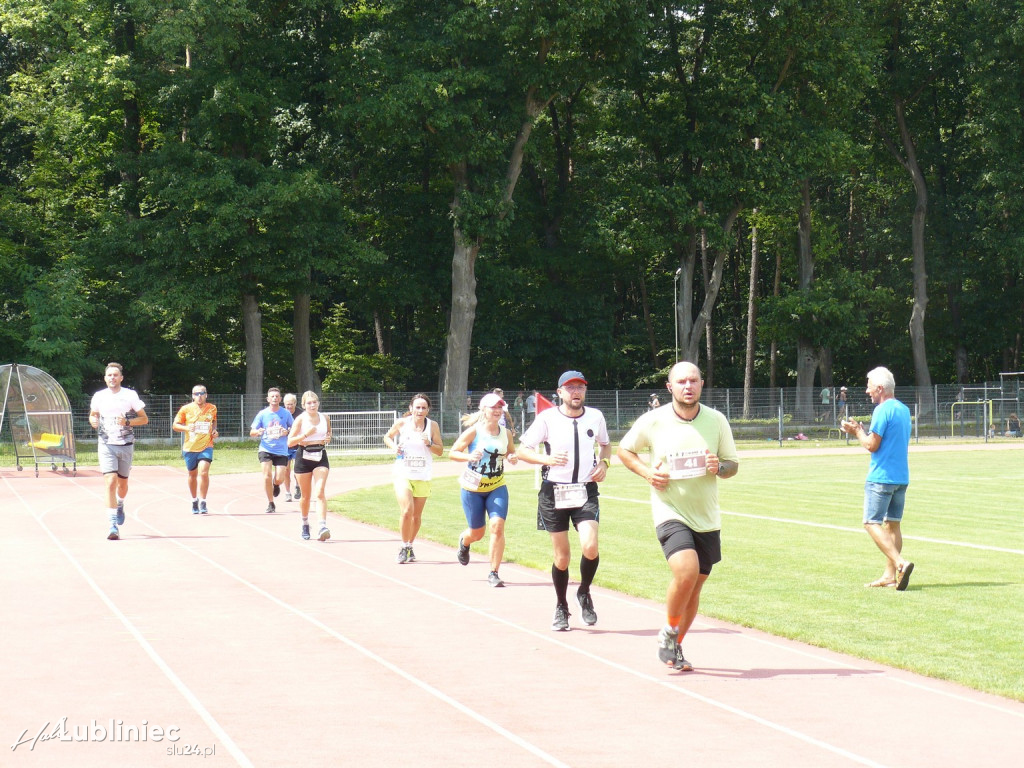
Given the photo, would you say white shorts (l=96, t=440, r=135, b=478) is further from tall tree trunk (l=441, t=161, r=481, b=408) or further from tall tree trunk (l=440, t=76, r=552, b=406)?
tall tree trunk (l=441, t=161, r=481, b=408)

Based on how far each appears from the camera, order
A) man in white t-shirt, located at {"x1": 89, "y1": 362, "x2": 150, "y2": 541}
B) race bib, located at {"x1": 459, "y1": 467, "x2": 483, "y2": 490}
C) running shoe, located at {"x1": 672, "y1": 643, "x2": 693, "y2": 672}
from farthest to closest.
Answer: man in white t-shirt, located at {"x1": 89, "y1": 362, "x2": 150, "y2": 541} → race bib, located at {"x1": 459, "y1": 467, "x2": 483, "y2": 490} → running shoe, located at {"x1": 672, "y1": 643, "x2": 693, "y2": 672}

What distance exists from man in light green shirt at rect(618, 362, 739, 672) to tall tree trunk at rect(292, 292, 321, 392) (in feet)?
135

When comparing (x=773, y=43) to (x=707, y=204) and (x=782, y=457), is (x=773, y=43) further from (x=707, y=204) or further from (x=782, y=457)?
(x=782, y=457)

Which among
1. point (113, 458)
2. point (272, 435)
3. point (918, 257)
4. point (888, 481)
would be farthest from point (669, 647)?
point (918, 257)

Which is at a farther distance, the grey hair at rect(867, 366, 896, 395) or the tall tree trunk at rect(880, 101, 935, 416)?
the tall tree trunk at rect(880, 101, 935, 416)

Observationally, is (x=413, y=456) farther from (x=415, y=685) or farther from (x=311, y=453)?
(x=415, y=685)

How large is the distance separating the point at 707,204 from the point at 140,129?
79.1 feet

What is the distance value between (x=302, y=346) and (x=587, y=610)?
1576 inches

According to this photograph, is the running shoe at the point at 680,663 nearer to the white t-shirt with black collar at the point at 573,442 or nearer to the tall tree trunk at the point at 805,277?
the white t-shirt with black collar at the point at 573,442

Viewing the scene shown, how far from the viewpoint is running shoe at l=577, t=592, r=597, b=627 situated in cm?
1016

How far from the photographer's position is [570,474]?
999 centimetres

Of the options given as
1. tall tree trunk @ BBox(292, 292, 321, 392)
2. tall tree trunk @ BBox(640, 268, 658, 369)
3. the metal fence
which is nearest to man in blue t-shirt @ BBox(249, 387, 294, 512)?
the metal fence

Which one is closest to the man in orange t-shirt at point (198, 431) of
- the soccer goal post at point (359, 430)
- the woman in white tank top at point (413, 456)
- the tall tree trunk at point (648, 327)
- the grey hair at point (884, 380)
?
the woman in white tank top at point (413, 456)

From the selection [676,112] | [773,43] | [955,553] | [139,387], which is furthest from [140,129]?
[955,553]
